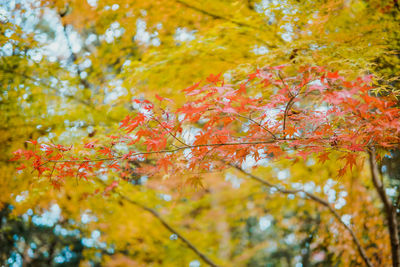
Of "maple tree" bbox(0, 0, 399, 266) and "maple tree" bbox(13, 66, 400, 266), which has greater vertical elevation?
"maple tree" bbox(0, 0, 399, 266)

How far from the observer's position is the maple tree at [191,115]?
1.68 metres

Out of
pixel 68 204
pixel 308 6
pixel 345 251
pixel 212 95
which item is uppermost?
pixel 308 6

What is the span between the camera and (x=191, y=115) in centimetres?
146

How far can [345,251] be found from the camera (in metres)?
4.64

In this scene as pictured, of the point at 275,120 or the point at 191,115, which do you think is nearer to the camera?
the point at 191,115

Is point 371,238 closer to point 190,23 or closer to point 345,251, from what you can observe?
point 345,251

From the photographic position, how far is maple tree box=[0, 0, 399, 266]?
168 cm

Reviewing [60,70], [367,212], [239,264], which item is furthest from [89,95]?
[239,264]

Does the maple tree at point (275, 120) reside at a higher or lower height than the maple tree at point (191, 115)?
lower

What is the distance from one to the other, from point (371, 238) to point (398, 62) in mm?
3122

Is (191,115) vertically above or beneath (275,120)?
beneath

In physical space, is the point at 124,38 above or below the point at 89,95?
above

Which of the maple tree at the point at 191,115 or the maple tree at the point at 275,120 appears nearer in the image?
the maple tree at the point at 275,120

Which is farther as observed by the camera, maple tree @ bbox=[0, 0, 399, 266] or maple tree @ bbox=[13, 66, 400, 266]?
maple tree @ bbox=[0, 0, 399, 266]
